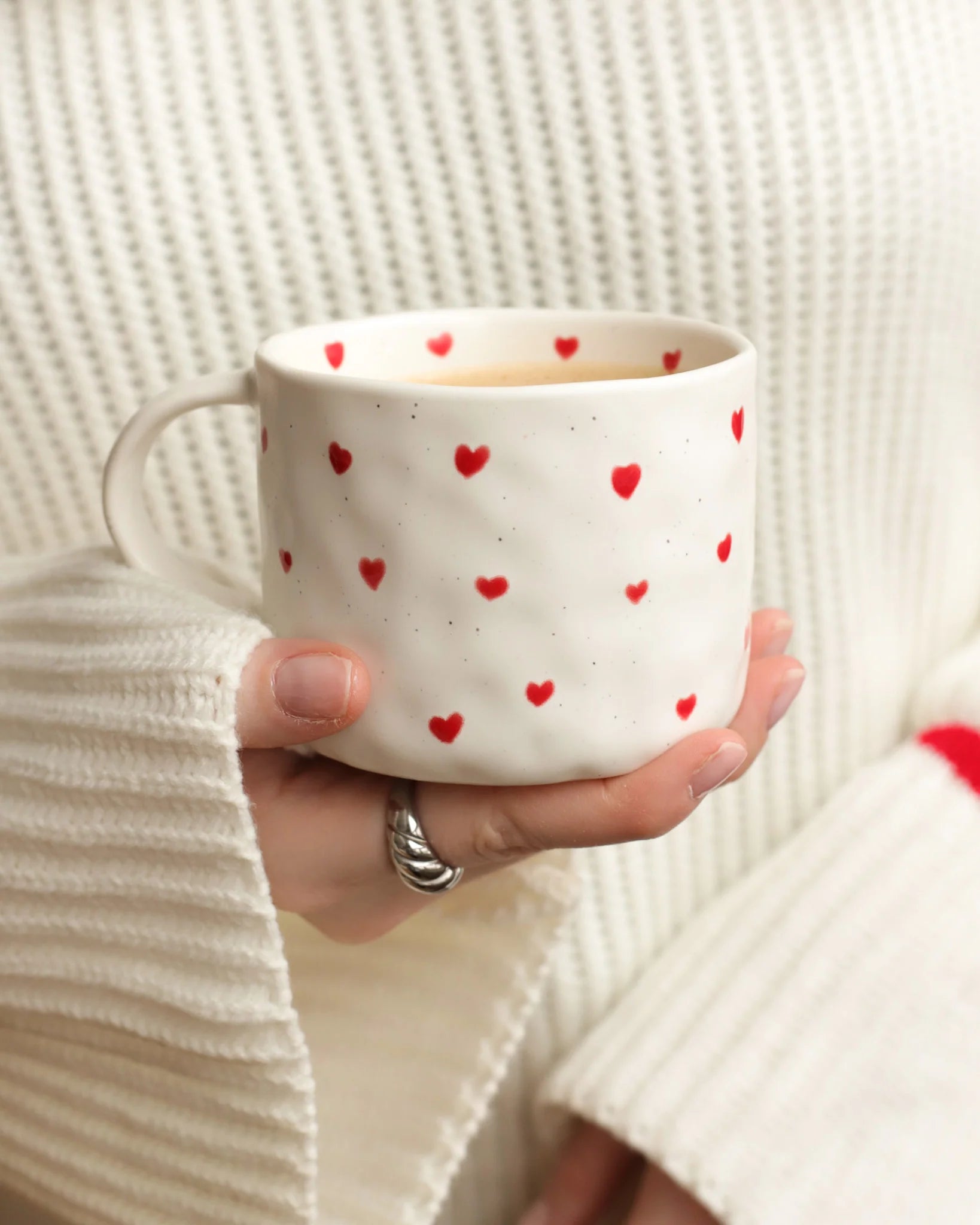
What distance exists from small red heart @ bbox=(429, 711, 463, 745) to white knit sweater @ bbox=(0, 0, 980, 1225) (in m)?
0.15

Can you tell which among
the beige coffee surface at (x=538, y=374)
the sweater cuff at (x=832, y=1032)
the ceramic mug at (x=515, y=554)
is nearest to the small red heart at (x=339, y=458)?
the ceramic mug at (x=515, y=554)

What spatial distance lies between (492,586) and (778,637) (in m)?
0.26

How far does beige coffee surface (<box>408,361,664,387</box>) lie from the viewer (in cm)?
48

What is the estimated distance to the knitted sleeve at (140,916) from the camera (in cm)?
42

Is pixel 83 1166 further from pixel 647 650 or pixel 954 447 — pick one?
pixel 954 447

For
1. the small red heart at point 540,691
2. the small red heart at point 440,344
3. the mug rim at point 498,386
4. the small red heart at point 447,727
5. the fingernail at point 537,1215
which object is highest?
the mug rim at point 498,386

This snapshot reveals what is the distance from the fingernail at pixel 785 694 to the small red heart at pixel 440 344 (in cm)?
21

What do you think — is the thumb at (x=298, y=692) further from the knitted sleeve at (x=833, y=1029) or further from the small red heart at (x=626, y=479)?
the knitted sleeve at (x=833, y=1029)

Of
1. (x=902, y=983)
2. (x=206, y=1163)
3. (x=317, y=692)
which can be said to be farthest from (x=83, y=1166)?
(x=902, y=983)

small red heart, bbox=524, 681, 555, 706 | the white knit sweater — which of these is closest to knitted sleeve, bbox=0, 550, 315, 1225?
the white knit sweater

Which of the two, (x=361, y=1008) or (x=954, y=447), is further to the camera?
(x=954, y=447)

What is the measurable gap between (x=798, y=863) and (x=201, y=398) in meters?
0.47

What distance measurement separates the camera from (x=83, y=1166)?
53cm

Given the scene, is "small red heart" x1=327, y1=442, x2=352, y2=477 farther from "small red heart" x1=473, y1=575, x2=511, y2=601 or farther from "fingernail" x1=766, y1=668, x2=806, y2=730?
"fingernail" x1=766, y1=668, x2=806, y2=730
